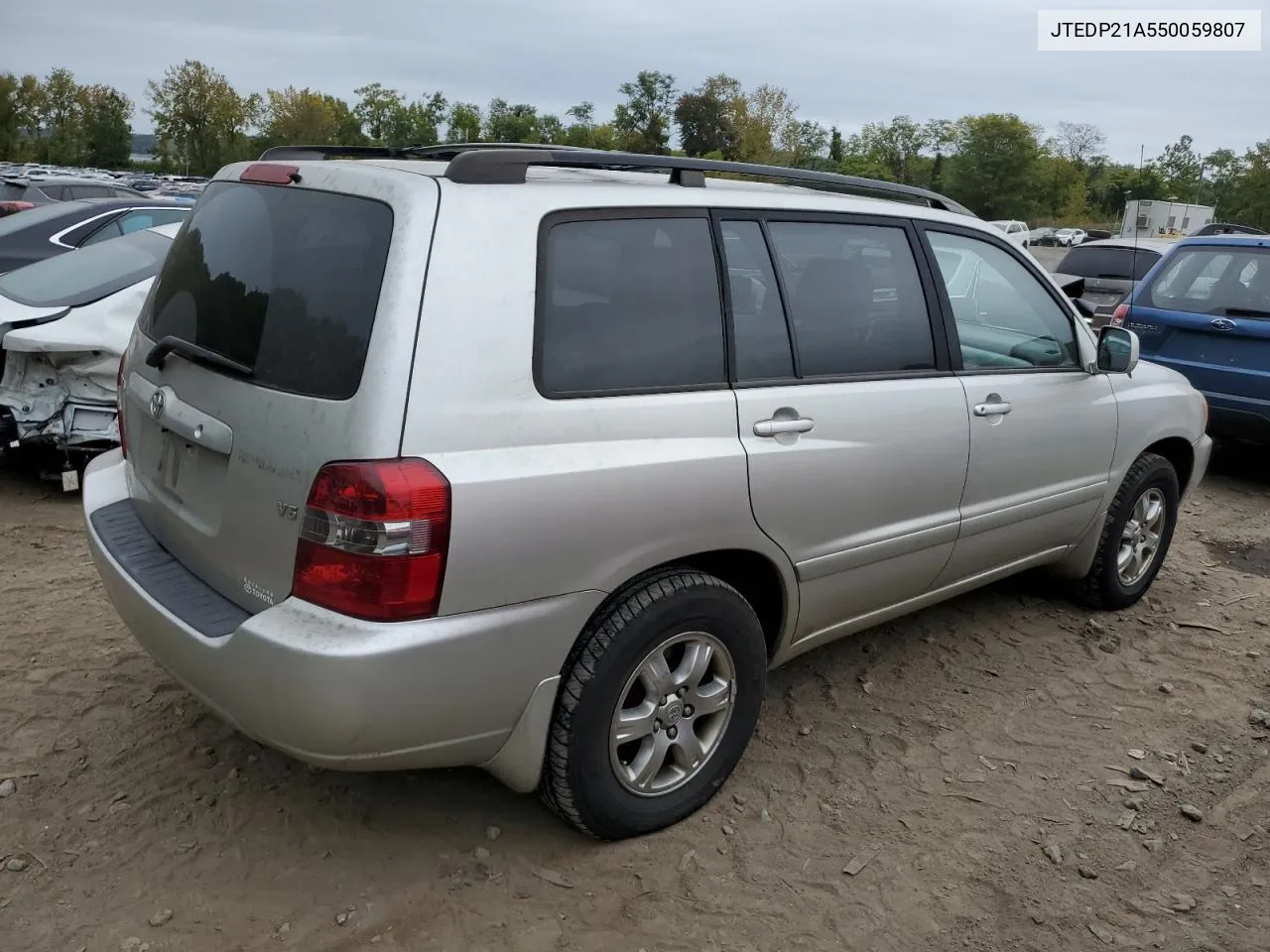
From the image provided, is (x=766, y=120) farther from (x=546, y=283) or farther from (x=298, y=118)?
(x=546, y=283)

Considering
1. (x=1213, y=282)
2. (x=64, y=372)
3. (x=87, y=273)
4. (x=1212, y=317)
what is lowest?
(x=64, y=372)

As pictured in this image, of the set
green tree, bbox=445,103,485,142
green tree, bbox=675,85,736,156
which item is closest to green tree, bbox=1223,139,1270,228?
green tree, bbox=675,85,736,156

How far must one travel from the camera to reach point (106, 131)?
228ft

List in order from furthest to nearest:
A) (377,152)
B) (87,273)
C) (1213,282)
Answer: (1213,282) → (87,273) → (377,152)

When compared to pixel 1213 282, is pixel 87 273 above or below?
below

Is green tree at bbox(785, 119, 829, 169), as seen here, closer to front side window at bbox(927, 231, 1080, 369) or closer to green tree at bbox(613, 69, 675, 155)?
green tree at bbox(613, 69, 675, 155)

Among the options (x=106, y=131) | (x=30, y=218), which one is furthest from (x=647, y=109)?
(x=30, y=218)

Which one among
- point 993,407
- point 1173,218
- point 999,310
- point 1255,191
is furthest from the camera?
point 1255,191

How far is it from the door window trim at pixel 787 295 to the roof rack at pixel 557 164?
0.47ft

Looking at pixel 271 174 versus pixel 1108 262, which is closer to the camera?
pixel 271 174

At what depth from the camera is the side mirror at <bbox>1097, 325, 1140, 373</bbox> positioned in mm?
4188

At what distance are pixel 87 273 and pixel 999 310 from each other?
5119mm

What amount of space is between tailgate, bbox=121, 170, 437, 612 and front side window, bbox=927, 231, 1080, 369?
207 cm

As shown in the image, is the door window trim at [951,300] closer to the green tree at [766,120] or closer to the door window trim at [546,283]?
the door window trim at [546,283]
